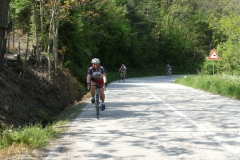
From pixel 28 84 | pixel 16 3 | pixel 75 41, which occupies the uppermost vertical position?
pixel 16 3

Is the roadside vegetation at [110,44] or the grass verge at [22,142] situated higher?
the roadside vegetation at [110,44]

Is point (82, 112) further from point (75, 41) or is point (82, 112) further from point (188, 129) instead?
point (75, 41)

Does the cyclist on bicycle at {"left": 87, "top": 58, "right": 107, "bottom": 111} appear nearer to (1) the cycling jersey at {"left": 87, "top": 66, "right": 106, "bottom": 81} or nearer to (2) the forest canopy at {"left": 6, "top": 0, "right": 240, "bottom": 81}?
(1) the cycling jersey at {"left": 87, "top": 66, "right": 106, "bottom": 81}

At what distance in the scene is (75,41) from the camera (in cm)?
2439

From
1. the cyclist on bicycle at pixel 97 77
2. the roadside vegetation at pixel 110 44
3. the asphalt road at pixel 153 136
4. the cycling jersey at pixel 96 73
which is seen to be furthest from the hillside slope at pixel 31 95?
the cycling jersey at pixel 96 73

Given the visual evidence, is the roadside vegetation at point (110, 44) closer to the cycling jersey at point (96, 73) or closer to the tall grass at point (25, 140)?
the tall grass at point (25, 140)

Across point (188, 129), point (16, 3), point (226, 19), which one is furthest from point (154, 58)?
point (188, 129)

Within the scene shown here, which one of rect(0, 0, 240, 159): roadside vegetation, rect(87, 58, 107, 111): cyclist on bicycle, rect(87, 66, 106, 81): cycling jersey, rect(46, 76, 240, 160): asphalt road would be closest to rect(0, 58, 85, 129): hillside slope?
rect(0, 0, 240, 159): roadside vegetation

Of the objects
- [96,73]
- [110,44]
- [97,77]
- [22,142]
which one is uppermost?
[110,44]

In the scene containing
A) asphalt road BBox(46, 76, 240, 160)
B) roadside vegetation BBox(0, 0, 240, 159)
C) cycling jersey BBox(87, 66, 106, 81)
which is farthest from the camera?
roadside vegetation BBox(0, 0, 240, 159)

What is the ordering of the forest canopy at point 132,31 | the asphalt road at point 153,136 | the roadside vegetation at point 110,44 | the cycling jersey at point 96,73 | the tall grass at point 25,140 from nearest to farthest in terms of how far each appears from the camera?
the asphalt road at point 153,136
the tall grass at point 25,140
the cycling jersey at point 96,73
the roadside vegetation at point 110,44
the forest canopy at point 132,31

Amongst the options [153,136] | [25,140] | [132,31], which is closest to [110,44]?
[132,31]

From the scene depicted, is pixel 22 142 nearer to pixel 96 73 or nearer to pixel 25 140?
pixel 25 140

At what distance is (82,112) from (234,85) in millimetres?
9505
